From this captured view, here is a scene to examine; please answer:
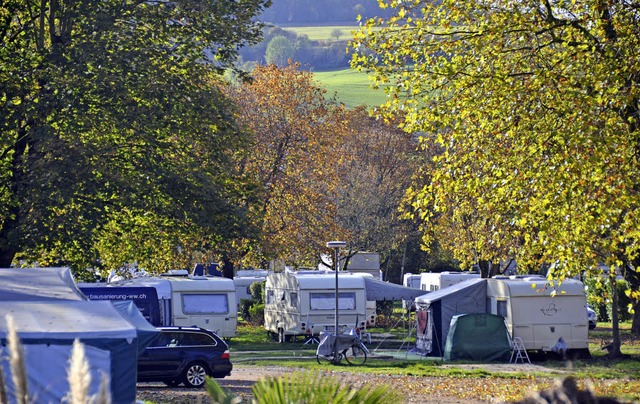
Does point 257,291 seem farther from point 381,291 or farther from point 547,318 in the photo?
point 547,318

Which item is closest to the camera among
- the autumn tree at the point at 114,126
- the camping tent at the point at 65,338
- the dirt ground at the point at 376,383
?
the camping tent at the point at 65,338

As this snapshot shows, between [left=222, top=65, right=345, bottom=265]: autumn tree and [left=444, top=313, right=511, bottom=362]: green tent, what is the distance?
12.0 meters

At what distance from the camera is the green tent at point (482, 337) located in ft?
95.1

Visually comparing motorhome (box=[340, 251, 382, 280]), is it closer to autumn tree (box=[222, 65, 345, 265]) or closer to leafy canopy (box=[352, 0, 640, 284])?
autumn tree (box=[222, 65, 345, 265])

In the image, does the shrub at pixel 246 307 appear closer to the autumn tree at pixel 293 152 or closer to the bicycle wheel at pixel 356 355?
the autumn tree at pixel 293 152

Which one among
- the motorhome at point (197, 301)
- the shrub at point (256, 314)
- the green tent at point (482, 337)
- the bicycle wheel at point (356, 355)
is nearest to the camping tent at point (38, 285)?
the bicycle wheel at point (356, 355)

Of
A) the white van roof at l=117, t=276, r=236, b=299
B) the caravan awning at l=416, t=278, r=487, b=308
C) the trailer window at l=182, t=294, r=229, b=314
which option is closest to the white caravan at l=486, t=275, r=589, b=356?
the caravan awning at l=416, t=278, r=487, b=308

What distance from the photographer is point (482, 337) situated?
29.1 metres

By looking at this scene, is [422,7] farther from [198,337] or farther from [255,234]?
[198,337]

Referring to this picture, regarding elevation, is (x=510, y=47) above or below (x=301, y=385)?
above

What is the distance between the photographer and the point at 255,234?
72.1 feet

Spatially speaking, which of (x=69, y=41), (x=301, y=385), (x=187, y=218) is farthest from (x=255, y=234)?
(x=301, y=385)

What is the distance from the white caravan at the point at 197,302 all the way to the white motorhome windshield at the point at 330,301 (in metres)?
2.99

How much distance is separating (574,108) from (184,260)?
1839cm
